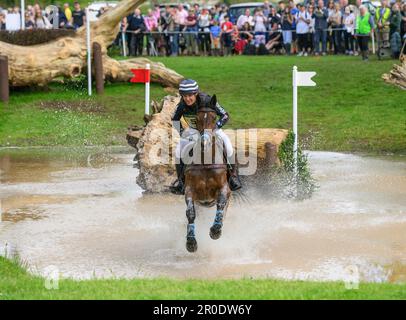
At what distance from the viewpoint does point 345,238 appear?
12.7 m

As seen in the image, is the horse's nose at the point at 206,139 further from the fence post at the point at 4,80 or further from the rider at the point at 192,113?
the fence post at the point at 4,80

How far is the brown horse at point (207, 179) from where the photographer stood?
11836 mm

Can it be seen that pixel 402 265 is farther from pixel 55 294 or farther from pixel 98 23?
pixel 98 23

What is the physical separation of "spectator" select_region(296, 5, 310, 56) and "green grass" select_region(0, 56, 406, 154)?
4760 millimetres

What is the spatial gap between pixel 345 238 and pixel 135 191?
17.2 feet

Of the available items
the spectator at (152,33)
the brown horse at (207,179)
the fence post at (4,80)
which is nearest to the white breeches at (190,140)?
the brown horse at (207,179)

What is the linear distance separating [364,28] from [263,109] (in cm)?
996

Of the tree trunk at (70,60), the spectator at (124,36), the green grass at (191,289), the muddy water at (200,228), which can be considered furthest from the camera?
the spectator at (124,36)

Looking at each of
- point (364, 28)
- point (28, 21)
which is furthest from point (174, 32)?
point (364, 28)

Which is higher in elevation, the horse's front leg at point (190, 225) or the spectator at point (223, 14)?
the spectator at point (223, 14)

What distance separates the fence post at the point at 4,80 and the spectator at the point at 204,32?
1448 centimetres

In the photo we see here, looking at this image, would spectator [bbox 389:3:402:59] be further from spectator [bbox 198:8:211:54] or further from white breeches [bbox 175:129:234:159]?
white breeches [bbox 175:129:234:159]

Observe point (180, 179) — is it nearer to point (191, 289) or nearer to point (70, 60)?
point (191, 289)
